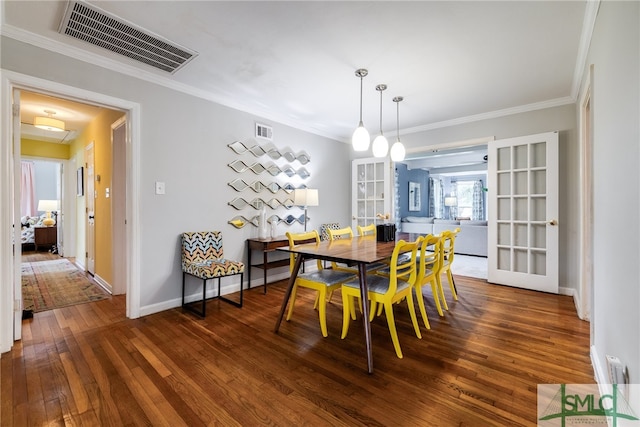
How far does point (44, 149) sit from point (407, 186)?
8.88 meters

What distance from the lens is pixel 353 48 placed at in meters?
2.40

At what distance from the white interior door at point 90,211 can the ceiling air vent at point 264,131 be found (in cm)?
265

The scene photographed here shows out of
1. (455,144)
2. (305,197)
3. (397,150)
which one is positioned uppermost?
(455,144)

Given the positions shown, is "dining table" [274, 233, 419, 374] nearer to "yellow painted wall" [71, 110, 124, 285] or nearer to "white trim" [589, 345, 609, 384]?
"white trim" [589, 345, 609, 384]

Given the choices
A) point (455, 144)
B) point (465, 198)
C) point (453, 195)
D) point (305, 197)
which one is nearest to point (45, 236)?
point (305, 197)

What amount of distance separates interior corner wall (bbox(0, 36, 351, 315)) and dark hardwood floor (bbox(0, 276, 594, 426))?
22.6 inches

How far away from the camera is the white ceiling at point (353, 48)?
1.95 metres

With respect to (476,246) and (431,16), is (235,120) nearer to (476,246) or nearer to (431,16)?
(431,16)

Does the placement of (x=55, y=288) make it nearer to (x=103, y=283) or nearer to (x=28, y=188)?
(x=103, y=283)

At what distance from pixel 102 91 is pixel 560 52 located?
4.05m

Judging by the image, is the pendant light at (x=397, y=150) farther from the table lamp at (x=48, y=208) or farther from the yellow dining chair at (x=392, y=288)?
the table lamp at (x=48, y=208)

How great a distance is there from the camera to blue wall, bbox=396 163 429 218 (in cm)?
883

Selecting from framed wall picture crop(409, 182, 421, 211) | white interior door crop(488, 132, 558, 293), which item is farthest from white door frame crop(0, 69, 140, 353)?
framed wall picture crop(409, 182, 421, 211)

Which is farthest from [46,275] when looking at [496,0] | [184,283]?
[496,0]
